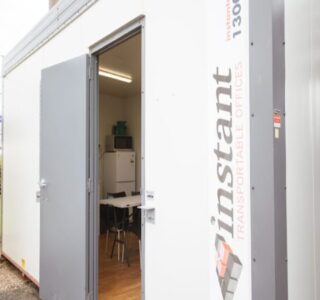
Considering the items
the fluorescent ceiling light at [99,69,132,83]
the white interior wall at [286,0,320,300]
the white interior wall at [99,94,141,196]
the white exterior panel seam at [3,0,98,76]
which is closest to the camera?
the white interior wall at [286,0,320,300]

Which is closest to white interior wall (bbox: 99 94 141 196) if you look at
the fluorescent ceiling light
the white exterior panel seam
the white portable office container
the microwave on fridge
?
the microwave on fridge

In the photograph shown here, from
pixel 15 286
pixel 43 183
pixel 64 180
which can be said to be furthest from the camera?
pixel 15 286

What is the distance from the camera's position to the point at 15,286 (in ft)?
10.6

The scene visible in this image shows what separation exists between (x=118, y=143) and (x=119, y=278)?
333cm

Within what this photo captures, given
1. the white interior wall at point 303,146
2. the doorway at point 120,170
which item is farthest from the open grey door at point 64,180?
the white interior wall at point 303,146

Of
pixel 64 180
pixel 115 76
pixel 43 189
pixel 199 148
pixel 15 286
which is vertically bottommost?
pixel 15 286

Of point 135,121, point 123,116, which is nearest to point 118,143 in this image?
point 135,121

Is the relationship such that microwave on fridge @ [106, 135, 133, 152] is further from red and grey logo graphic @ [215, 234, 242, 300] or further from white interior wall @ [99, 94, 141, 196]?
red and grey logo graphic @ [215, 234, 242, 300]

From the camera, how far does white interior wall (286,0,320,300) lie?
117 centimetres

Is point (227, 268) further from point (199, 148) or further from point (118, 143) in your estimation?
point (118, 143)

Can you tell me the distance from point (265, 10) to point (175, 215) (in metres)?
1.12

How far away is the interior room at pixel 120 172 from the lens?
11.3 ft

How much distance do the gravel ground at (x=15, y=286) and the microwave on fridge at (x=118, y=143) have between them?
309cm

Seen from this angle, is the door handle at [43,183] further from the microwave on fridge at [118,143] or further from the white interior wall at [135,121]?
the white interior wall at [135,121]
